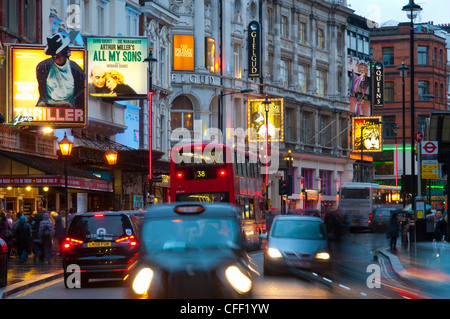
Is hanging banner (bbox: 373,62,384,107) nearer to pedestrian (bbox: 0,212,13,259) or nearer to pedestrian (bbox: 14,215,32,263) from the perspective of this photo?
pedestrian (bbox: 14,215,32,263)

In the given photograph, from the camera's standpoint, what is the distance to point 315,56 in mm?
88625

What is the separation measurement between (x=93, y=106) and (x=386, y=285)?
2496 centimetres

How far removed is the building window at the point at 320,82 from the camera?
89550 mm

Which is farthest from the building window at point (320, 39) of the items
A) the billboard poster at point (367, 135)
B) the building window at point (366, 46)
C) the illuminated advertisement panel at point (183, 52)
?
the illuminated advertisement panel at point (183, 52)

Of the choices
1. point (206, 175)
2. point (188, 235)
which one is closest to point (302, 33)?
point (206, 175)

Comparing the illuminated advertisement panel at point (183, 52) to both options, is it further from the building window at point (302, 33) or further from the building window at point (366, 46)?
the building window at point (366, 46)

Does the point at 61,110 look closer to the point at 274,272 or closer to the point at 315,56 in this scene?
the point at 274,272

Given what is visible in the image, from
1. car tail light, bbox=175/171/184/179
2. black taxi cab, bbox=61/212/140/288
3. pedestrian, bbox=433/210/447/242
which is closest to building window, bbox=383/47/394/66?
pedestrian, bbox=433/210/447/242

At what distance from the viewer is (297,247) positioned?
83.0 feet

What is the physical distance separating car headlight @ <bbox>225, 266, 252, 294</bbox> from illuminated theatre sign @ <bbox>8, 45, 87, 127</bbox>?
2586 centimetres

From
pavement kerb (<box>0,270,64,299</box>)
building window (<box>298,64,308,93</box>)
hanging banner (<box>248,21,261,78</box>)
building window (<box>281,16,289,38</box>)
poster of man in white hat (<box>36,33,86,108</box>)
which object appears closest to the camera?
pavement kerb (<box>0,270,64,299</box>)

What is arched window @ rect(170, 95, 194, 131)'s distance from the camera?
70875 mm

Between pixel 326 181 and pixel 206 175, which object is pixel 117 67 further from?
pixel 326 181
